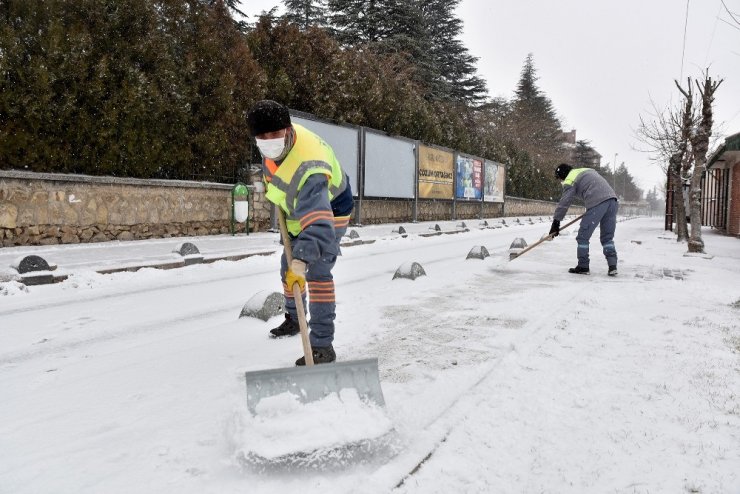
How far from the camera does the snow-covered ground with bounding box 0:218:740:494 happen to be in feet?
5.87

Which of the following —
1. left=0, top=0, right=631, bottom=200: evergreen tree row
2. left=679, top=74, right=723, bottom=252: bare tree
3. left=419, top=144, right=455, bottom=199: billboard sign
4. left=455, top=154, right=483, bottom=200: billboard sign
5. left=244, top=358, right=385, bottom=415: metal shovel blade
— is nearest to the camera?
left=244, top=358, right=385, bottom=415: metal shovel blade

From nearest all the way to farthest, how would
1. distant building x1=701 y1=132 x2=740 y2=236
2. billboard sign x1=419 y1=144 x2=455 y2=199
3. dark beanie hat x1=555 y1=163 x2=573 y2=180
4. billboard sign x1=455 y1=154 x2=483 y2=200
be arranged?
dark beanie hat x1=555 y1=163 x2=573 y2=180 < distant building x1=701 y1=132 x2=740 y2=236 < billboard sign x1=419 y1=144 x2=455 y2=199 < billboard sign x1=455 y1=154 x2=483 y2=200

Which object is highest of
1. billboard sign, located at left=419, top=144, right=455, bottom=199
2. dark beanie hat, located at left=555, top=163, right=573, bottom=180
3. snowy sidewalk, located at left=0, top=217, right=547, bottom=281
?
billboard sign, located at left=419, top=144, right=455, bottom=199

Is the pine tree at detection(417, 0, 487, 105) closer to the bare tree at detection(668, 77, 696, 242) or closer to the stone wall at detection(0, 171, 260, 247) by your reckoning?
the bare tree at detection(668, 77, 696, 242)

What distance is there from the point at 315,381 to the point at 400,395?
600 millimetres

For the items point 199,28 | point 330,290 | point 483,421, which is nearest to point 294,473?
point 483,421

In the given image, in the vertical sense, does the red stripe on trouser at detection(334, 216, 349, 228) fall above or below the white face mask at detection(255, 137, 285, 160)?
below

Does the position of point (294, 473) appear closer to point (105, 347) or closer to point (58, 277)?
point (105, 347)

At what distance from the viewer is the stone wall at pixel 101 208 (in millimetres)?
7582

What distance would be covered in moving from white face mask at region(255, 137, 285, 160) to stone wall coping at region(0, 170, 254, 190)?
6.75 meters

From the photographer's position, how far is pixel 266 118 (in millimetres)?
2688

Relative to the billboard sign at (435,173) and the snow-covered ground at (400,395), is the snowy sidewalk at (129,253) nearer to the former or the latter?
the snow-covered ground at (400,395)

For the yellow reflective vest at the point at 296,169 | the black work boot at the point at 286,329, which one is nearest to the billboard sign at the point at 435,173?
the black work boot at the point at 286,329

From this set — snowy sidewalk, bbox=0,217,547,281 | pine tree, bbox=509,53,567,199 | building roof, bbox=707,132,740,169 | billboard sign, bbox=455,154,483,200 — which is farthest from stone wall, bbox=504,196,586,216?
snowy sidewalk, bbox=0,217,547,281
